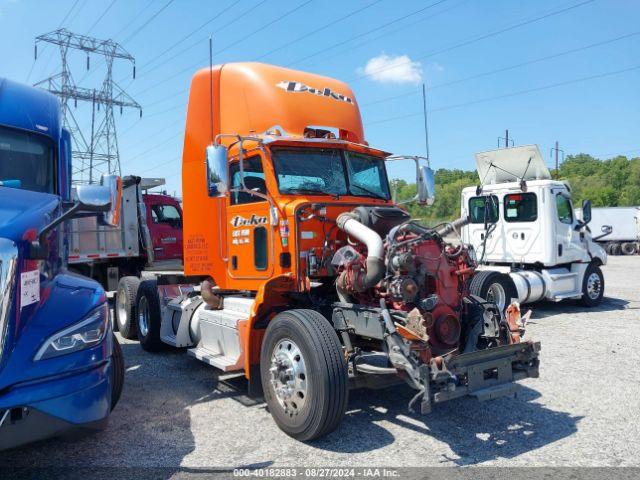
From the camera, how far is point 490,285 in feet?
31.6

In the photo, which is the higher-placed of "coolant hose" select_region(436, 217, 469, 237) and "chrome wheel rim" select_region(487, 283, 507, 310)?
"coolant hose" select_region(436, 217, 469, 237)

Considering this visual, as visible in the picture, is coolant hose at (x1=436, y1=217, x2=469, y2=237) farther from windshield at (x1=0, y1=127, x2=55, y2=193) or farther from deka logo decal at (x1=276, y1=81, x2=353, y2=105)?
windshield at (x1=0, y1=127, x2=55, y2=193)

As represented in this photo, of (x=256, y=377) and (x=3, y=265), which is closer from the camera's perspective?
(x=3, y=265)

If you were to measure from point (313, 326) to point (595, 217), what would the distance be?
33.7 meters

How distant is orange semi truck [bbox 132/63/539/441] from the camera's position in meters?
4.29

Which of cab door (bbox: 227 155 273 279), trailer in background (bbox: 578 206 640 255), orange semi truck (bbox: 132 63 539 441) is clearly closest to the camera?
orange semi truck (bbox: 132 63 539 441)

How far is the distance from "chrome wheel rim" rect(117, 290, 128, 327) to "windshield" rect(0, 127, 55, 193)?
13.1ft

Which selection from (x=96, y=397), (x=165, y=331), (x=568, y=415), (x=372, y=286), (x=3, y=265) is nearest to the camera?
(x=3, y=265)

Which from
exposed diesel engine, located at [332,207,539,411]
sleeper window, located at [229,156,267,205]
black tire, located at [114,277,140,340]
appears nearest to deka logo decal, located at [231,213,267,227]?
sleeper window, located at [229,156,267,205]

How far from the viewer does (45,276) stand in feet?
12.6

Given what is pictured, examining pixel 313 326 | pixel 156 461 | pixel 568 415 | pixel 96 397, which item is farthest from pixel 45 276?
pixel 568 415

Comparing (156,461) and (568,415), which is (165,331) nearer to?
(156,461)

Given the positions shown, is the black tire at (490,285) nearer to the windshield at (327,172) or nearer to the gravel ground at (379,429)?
the gravel ground at (379,429)

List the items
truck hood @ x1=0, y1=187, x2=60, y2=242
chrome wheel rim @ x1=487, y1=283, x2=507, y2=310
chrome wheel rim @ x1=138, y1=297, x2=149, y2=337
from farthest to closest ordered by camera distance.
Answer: chrome wheel rim @ x1=487, y1=283, x2=507, y2=310 < chrome wheel rim @ x1=138, y1=297, x2=149, y2=337 < truck hood @ x1=0, y1=187, x2=60, y2=242
